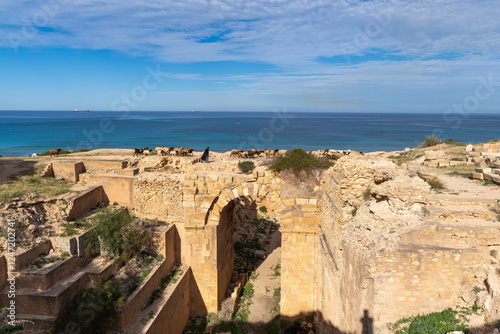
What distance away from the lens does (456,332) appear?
379 cm

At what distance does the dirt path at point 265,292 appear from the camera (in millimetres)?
10023

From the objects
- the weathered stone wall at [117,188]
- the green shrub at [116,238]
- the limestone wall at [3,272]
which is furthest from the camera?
the weathered stone wall at [117,188]

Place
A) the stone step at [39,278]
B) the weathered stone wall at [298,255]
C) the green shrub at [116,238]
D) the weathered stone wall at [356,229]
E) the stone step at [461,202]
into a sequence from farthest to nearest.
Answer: the weathered stone wall at [298,255] < the green shrub at [116,238] < the stone step at [39,278] < the stone step at [461,202] < the weathered stone wall at [356,229]

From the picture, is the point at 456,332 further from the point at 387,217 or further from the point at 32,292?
the point at 32,292

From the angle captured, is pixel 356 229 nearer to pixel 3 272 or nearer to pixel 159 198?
pixel 3 272

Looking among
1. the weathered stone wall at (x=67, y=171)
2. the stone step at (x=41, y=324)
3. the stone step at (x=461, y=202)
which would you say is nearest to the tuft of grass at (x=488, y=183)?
the stone step at (x=461, y=202)

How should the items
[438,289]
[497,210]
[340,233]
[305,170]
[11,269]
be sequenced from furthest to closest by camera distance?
1. [305,170]
2. [11,269]
3. [340,233]
4. [497,210]
5. [438,289]

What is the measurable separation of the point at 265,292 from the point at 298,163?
520 centimetres

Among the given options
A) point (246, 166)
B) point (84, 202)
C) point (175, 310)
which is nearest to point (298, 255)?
point (246, 166)

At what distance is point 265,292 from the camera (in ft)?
37.6

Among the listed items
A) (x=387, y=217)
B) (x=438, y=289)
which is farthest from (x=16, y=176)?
(x=438, y=289)

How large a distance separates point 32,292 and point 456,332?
799 centimetres

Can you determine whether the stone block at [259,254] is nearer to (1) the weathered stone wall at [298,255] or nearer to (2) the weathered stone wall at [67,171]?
(1) the weathered stone wall at [298,255]

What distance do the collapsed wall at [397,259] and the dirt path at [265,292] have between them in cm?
420
